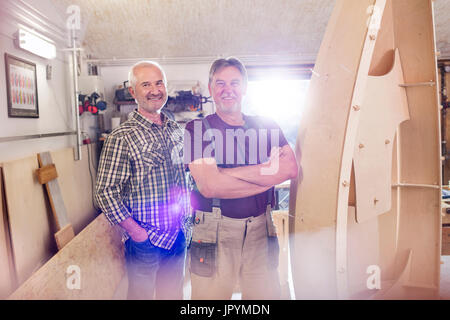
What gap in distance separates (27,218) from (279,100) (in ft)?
10.8

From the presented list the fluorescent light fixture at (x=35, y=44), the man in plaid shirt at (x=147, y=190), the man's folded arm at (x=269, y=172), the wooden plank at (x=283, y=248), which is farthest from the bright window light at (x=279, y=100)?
the man's folded arm at (x=269, y=172)

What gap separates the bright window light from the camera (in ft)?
13.1

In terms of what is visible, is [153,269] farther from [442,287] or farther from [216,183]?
[442,287]

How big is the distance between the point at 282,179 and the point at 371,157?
335mm

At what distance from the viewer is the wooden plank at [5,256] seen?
5.89 ft

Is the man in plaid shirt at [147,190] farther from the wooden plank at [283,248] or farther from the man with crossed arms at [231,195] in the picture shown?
the wooden plank at [283,248]

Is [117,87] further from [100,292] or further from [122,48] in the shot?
[100,292]

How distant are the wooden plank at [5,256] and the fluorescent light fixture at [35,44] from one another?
1.08 metres

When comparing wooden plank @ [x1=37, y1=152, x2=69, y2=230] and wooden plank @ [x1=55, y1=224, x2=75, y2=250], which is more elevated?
wooden plank @ [x1=37, y1=152, x2=69, y2=230]

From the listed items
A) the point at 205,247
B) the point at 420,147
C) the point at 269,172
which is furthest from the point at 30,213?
the point at 420,147

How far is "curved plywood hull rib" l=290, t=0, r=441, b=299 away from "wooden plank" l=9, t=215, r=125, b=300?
1.47 meters

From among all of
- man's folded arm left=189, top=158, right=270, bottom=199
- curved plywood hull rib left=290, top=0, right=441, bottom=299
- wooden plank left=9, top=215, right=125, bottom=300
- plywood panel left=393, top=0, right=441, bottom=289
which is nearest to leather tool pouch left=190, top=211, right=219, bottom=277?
man's folded arm left=189, top=158, right=270, bottom=199

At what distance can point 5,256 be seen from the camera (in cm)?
182

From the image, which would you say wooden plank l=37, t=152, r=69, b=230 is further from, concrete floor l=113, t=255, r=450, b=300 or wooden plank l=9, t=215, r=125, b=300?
concrete floor l=113, t=255, r=450, b=300
